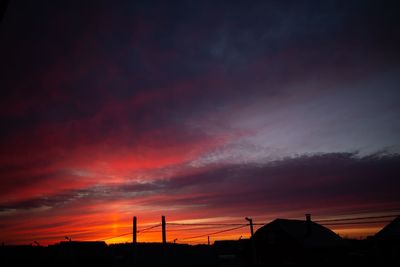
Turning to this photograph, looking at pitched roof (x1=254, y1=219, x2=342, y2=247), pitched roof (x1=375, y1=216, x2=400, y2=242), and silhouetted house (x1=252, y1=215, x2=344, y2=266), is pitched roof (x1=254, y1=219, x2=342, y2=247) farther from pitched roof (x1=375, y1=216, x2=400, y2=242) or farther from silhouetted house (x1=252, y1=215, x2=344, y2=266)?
pitched roof (x1=375, y1=216, x2=400, y2=242)

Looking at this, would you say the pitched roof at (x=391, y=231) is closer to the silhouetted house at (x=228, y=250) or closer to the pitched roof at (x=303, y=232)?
the pitched roof at (x=303, y=232)

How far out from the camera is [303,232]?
152 feet

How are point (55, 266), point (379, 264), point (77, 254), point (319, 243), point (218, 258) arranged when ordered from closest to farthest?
point (379, 264)
point (319, 243)
point (55, 266)
point (77, 254)
point (218, 258)

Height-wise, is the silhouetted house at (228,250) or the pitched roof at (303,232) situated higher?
the pitched roof at (303,232)

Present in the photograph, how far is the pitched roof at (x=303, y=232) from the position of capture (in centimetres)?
4384

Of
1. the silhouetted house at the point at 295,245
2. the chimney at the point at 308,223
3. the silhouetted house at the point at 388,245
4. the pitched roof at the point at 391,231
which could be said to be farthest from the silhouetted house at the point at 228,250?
the pitched roof at the point at 391,231

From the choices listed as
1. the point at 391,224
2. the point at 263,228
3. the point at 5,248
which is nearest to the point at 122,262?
the point at 5,248

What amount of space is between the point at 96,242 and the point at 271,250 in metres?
35.5

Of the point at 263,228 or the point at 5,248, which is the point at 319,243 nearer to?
the point at 263,228

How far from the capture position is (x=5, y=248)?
166 feet

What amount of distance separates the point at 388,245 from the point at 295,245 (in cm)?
1211

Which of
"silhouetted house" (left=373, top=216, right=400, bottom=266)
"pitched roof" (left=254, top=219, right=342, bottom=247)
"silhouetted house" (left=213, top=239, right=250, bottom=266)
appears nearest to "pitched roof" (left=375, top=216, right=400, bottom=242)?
"silhouetted house" (left=373, top=216, right=400, bottom=266)

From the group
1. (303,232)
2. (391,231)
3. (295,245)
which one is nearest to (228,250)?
(303,232)

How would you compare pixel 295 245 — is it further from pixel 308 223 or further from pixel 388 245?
pixel 388 245
